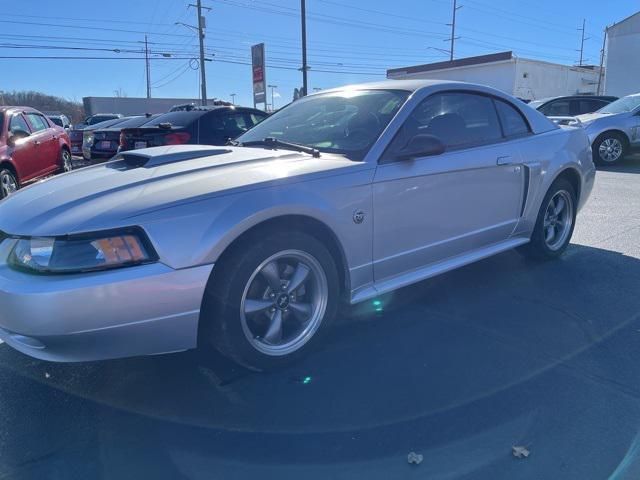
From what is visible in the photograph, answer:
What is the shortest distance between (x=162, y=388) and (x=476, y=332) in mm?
1969

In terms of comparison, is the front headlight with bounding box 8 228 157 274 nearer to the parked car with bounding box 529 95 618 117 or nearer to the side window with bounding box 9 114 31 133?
the side window with bounding box 9 114 31 133

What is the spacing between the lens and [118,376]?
9.32 feet

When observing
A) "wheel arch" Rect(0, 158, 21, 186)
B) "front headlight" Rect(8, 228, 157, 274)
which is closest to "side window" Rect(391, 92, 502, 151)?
"front headlight" Rect(8, 228, 157, 274)

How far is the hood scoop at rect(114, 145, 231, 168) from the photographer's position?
3153 mm

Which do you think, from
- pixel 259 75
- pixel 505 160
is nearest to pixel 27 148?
pixel 505 160

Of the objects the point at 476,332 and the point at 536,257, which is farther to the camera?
the point at 536,257

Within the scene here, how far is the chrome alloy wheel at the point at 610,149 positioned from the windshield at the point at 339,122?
9638 mm

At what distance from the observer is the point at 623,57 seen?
32.6m

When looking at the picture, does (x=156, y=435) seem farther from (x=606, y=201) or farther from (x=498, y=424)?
(x=606, y=201)

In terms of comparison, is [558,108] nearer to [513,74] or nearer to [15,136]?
[15,136]

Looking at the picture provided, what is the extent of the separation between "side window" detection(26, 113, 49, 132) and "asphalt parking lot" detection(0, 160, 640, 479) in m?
7.43

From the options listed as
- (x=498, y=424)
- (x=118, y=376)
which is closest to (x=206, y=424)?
(x=118, y=376)

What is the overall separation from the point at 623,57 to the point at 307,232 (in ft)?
123

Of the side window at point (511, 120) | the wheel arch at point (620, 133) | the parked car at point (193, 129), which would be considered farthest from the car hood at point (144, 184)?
the wheel arch at point (620, 133)
